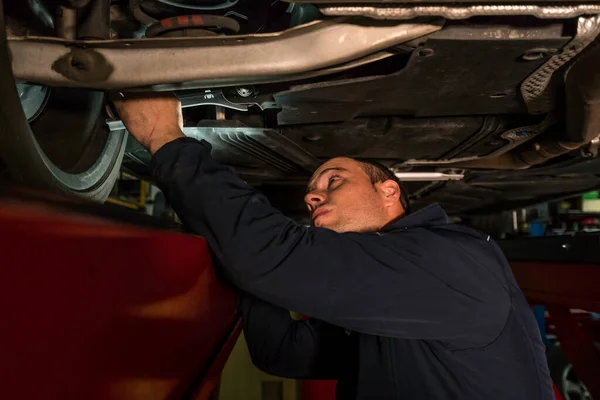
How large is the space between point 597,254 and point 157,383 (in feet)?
4.23

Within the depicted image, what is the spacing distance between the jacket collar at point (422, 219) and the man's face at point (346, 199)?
8 centimetres

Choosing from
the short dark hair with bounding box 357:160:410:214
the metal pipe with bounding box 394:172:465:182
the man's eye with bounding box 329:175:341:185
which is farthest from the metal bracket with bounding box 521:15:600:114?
the metal pipe with bounding box 394:172:465:182

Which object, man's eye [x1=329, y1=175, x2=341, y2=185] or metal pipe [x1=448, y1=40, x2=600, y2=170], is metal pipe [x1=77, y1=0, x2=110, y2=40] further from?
metal pipe [x1=448, y1=40, x2=600, y2=170]

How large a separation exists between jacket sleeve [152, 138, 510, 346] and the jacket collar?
14cm

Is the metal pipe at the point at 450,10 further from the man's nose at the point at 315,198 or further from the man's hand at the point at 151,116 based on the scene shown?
the man's nose at the point at 315,198

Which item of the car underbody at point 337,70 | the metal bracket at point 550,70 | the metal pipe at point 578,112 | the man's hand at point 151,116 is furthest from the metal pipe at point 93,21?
the metal pipe at point 578,112

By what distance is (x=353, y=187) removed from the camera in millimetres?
948

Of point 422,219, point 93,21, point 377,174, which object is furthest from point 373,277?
point 93,21

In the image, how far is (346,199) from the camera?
0.92 m

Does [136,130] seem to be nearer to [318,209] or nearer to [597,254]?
[318,209]

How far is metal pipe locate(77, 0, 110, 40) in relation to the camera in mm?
779

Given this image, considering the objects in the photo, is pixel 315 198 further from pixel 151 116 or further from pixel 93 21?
pixel 93 21

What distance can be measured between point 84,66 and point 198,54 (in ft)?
0.63

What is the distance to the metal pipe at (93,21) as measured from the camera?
0.78 m
